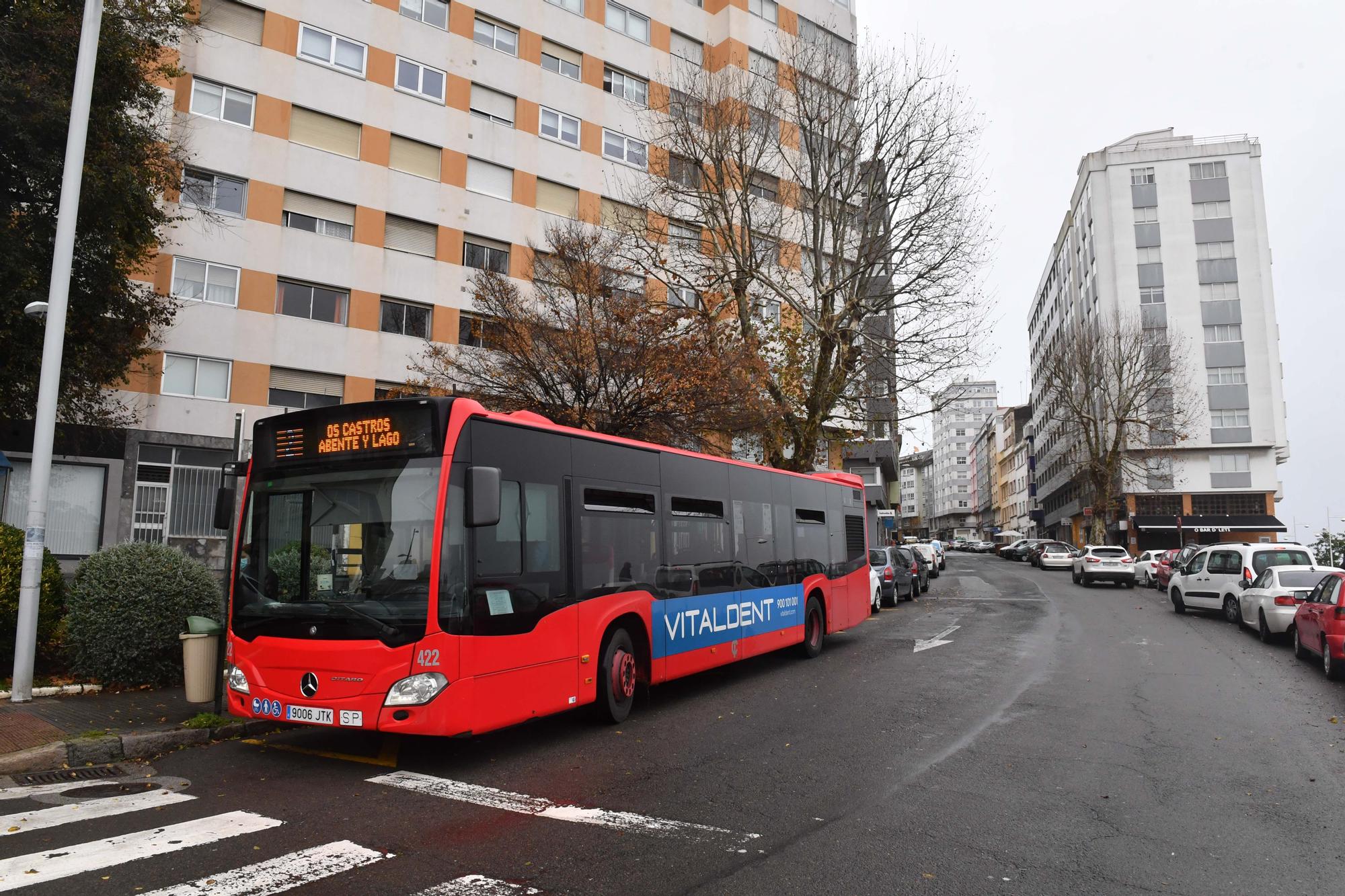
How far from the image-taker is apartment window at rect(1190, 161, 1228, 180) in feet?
201

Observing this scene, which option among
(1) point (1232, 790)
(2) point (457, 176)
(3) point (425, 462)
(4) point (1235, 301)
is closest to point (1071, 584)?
(2) point (457, 176)

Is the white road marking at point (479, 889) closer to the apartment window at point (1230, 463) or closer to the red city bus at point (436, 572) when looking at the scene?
the red city bus at point (436, 572)

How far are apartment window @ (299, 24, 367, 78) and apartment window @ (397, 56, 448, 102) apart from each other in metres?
1.24

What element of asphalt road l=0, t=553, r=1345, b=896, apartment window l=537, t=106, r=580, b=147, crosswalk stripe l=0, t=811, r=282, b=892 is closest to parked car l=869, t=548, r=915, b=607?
asphalt road l=0, t=553, r=1345, b=896

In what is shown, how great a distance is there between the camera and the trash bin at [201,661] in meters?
8.37

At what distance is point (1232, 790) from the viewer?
239 inches

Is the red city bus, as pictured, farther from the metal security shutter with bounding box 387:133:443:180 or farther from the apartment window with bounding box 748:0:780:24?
the apartment window with bounding box 748:0:780:24

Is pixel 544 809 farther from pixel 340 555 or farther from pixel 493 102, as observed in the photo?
pixel 493 102

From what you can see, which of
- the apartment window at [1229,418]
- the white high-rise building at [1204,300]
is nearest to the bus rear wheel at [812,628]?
the white high-rise building at [1204,300]

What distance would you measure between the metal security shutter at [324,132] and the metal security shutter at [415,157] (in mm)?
1186

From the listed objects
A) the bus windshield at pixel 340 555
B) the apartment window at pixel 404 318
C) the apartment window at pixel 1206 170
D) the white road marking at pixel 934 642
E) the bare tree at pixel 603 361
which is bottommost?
the white road marking at pixel 934 642

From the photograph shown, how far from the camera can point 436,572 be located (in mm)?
6605

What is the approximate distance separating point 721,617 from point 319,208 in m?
21.2

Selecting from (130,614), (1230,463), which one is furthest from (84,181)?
(1230,463)
